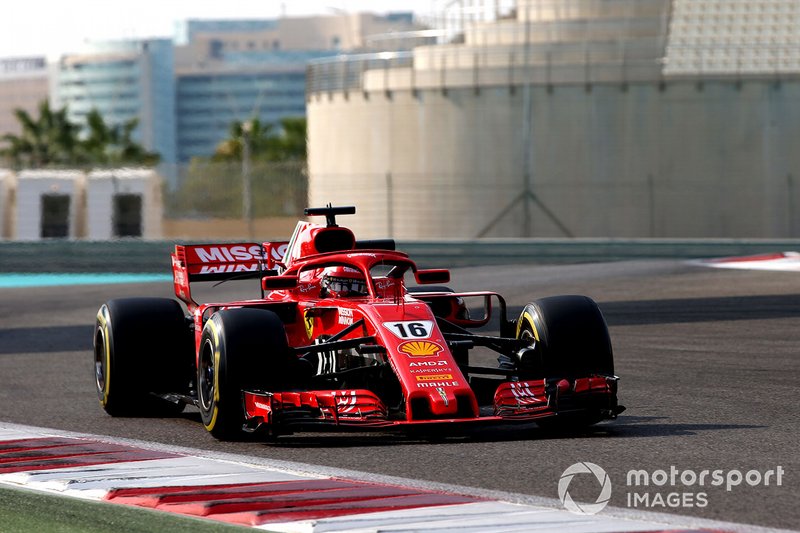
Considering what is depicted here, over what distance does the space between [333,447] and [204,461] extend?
891 millimetres

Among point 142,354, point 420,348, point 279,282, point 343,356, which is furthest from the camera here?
point 142,354

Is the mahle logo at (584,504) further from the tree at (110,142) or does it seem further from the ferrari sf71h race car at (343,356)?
the tree at (110,142)

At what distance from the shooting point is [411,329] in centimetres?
836

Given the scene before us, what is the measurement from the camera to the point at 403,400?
8414mm

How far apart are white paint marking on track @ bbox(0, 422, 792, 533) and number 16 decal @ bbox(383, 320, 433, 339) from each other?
3.82ft

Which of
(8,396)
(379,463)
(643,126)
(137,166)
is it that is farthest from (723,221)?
(379,463)

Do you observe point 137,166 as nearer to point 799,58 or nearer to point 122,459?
point 799,58

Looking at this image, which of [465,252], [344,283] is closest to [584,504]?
[344,283]

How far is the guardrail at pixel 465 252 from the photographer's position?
2703 centimetres

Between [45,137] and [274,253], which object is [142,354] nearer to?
[274,253]

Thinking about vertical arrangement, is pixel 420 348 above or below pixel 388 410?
above

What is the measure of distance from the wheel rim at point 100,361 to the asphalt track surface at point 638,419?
23cm

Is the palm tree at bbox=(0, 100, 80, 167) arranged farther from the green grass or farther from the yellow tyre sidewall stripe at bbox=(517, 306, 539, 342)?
the green grass

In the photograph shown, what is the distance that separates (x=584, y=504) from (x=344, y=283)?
3633 mm
